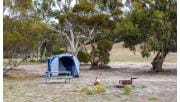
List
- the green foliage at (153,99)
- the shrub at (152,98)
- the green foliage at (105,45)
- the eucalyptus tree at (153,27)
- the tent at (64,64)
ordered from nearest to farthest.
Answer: the green foliage at (153,99), the shrub at (152,98), the tent at (64,64), the eucalyptus tree at (153,27), the green foliage at (105,45)

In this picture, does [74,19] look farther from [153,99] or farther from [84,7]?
[153,99]

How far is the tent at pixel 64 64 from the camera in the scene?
1981 cm

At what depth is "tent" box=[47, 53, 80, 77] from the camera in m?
19.8

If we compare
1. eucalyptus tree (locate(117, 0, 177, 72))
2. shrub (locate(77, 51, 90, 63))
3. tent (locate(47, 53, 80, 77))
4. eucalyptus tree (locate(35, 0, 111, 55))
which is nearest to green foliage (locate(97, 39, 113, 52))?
eucalyptus tree (locate(35, 0, 111, 55))

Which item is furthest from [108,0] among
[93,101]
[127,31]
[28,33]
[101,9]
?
[93,101]

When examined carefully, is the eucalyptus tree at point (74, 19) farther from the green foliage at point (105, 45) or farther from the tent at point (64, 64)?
the tent at point (64, 64)

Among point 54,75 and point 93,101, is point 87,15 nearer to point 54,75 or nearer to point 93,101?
point 54,75

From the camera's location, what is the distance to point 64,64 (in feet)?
70.4

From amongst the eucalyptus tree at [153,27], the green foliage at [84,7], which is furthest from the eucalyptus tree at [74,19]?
the eucalyptus tree at [153,27]

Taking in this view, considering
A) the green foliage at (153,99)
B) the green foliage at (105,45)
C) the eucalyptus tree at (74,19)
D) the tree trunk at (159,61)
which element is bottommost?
A: the green foliage at (153,99)

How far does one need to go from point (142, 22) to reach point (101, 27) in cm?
651

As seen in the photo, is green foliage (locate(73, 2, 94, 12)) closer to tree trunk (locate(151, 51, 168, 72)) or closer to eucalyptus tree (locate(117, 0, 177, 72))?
eucalyptus tree (locate(117, 0, 177, 72))

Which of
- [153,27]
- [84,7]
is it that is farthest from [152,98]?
[84,7]

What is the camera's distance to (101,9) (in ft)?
92.5
